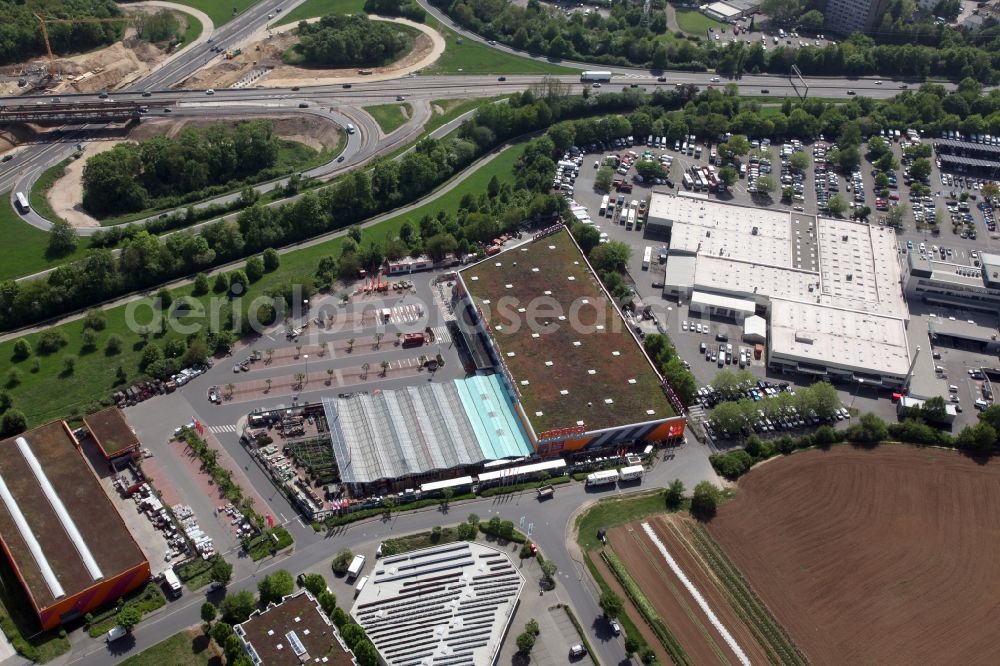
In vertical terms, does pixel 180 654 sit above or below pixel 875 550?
above

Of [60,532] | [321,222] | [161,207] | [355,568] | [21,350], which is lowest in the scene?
[355,568]

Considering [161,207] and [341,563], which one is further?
[161,207]

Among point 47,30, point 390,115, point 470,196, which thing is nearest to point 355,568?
point 470,196

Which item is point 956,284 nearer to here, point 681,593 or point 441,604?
point 681,593

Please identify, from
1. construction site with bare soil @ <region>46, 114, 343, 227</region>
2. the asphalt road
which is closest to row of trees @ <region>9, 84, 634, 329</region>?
construction site with bare soil @ <region>46, 114, 343, 227</region>

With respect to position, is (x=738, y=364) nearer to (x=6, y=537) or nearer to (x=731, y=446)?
(x=731, y=446)

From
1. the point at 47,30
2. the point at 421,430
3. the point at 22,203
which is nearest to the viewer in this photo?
the point at 421,430

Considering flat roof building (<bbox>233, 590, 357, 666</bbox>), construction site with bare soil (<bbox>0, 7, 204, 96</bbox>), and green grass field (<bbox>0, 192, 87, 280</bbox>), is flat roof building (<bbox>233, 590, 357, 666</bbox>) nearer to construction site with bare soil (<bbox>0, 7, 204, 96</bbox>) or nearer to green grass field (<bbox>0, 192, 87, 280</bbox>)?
green grass field (<bbox>0, 192, 87, 280</bbox>)
